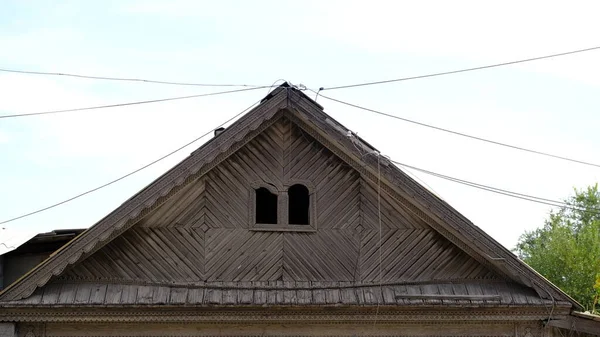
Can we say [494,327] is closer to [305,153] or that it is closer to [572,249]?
[305,153]

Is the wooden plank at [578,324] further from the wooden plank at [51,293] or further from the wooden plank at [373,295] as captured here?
the wooden plank at [51,293]

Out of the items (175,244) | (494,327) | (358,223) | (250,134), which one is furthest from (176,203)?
(494,327)

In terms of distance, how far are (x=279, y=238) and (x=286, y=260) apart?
1.22 ft

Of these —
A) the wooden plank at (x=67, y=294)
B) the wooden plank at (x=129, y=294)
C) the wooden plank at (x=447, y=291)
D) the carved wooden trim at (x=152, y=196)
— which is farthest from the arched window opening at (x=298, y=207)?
the wooden plank at (x=67, y=294)

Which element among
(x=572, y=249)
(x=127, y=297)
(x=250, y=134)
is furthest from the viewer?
(x=572, y=249)

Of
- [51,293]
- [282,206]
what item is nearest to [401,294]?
[282,206]

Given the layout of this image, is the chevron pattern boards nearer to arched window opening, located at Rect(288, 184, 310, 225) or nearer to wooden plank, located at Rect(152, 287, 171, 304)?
wooden plank, located at Rect(152, 287, 171, 304)

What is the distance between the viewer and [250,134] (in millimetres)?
12617

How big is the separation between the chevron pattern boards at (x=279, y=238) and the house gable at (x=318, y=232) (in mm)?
16

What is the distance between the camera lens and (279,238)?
1259 centimetres

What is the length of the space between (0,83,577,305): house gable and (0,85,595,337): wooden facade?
0.02 m

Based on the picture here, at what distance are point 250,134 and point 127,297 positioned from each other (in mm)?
3159

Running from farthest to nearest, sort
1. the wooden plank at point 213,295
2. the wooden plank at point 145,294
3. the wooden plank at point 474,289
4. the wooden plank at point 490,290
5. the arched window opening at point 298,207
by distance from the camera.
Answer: the arched window opening at point 298,207, the wooden plank at point 474,289, the wooden plank at point 490,290, the wooden plank at point 213,295, the wooden plank at point 145,294

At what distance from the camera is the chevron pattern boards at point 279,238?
12.2 meters
